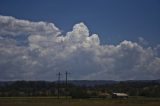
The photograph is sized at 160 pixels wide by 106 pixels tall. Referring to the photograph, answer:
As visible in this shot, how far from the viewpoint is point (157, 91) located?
497ft

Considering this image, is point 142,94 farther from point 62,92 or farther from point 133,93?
point 62,92

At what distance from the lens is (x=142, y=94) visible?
15475 centimetres

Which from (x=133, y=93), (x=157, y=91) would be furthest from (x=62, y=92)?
(x=157, y=91)

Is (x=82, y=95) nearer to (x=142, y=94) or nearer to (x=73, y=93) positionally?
(x=73, y=93)

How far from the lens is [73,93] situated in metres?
136

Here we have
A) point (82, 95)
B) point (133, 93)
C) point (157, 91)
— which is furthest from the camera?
point (133, 93)

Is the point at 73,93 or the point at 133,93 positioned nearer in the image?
the point at 73,93

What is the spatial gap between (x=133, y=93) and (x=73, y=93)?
39.7 m

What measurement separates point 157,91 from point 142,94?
6.31 meters

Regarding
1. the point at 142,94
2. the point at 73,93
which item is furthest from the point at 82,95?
the point at 142,94

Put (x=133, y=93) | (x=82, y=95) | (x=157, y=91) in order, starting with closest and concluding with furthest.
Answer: (x=82, y=95), (x=157, y=91), (x=133, y=93)

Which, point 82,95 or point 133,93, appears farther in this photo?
point 133,93

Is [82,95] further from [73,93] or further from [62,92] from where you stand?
[62,92]

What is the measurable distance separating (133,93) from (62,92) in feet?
99.3
